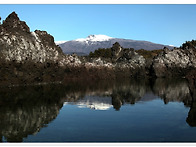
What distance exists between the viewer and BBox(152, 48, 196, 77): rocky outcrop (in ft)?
258

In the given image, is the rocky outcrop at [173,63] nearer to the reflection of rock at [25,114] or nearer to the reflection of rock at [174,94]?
the reflection of rock at [174,94]

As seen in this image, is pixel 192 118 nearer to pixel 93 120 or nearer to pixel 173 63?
pixel 93 120

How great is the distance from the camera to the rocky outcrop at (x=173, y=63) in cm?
7875

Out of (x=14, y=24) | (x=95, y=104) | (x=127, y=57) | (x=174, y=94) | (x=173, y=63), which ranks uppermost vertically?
(x=14, y=24)

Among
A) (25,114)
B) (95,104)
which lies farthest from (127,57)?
(25,114)

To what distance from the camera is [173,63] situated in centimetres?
8000

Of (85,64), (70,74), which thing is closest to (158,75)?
(85,64)

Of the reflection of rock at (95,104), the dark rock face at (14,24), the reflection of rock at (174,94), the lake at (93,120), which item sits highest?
→ the dark rock face at (14,24)

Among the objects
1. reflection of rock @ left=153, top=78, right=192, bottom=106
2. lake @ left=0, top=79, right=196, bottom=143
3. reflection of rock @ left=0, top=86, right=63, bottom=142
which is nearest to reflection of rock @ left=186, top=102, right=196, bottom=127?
lake @ left=0, top=79, right=196, bottom=143

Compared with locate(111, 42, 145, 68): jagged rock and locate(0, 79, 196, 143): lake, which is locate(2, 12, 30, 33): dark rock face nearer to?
locate(0, 79, 196, 143): lake

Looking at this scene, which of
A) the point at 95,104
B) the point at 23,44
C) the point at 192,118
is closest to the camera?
the point at 192,118

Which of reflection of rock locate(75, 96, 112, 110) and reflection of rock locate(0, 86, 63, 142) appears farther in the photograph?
reflection of rock locate(75, 96, 112, 110)

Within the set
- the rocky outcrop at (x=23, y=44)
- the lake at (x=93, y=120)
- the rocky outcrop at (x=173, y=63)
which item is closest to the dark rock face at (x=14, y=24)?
the rocky outcrop at (x=23, y=44)
